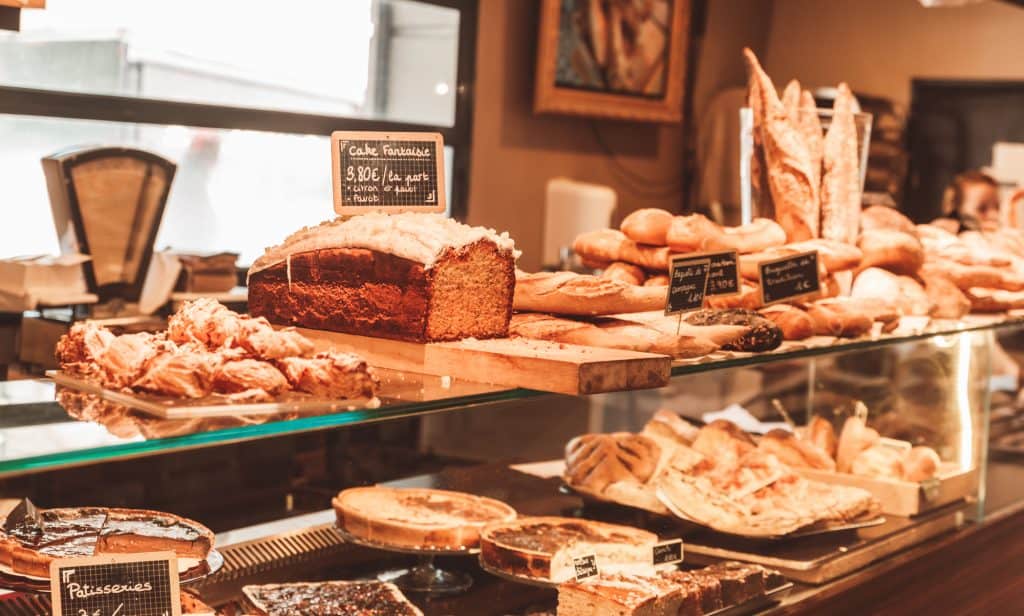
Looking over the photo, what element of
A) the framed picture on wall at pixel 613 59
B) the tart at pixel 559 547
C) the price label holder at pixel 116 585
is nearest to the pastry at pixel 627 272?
the tart at pixel 559 547

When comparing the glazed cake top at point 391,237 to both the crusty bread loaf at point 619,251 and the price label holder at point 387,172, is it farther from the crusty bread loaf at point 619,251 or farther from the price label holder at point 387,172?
the crusty bread loaf at point 619,251

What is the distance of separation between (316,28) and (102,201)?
1690 mm

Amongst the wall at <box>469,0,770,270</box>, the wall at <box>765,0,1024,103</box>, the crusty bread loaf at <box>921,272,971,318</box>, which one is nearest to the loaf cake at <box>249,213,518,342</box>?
the crusty bread loaf at <box>921,272,971,318</box>

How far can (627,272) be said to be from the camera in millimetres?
2342

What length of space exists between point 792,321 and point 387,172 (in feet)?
2.77

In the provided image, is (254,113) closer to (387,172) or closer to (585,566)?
(387,172)

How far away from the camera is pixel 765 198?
2.73 m

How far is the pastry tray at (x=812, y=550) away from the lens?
2082mm

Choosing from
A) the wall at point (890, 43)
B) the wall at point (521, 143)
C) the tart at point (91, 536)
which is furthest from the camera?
the wall at point (890, 43)

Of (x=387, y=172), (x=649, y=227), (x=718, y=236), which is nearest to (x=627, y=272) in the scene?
(x=649, y=227)

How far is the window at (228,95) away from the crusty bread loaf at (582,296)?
2.70 metres

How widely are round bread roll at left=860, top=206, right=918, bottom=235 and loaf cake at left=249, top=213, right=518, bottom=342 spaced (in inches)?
53.5

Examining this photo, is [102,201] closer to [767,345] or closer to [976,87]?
[767,345]

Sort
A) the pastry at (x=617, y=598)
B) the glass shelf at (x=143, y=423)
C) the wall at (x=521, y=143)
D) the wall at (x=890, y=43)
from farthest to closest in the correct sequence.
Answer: the wall at (x=890, y=43) → the wall at (x=521, y=143) → the pastry at (x=617, y=598) → the glass shelf at (x=143, y=423)
